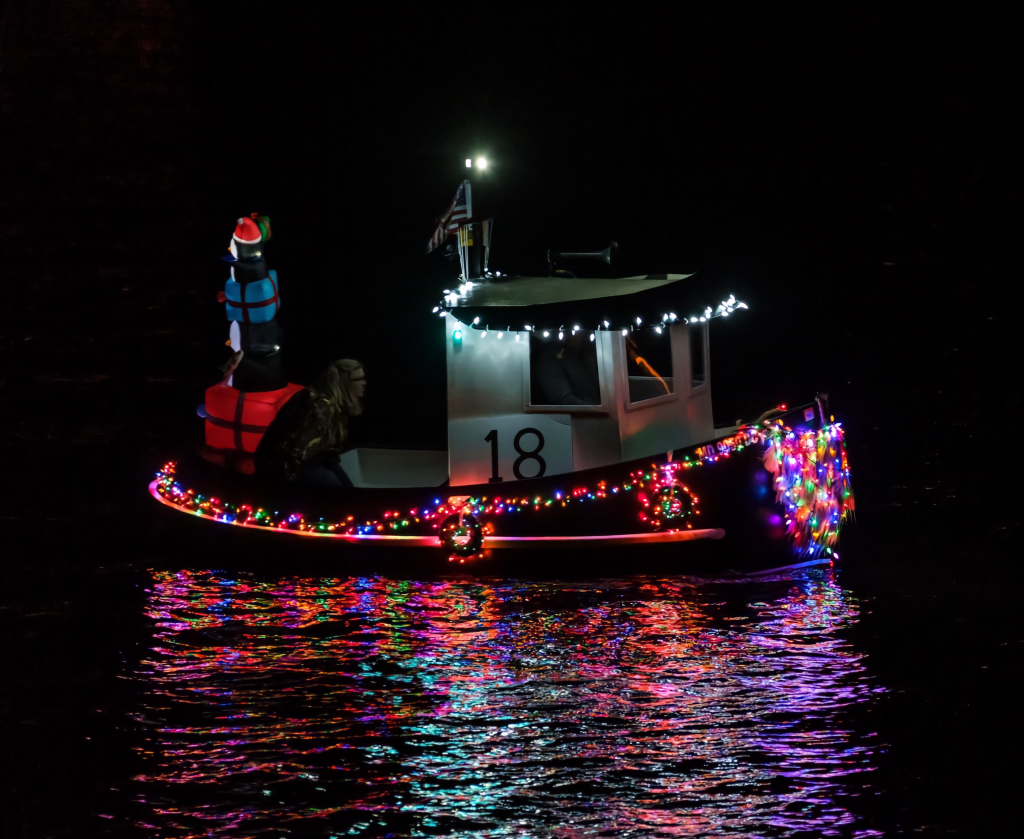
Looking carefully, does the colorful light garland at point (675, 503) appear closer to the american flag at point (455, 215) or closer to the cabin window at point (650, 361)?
the cabin window at point (650, 361)

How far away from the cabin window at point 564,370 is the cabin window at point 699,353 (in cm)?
94

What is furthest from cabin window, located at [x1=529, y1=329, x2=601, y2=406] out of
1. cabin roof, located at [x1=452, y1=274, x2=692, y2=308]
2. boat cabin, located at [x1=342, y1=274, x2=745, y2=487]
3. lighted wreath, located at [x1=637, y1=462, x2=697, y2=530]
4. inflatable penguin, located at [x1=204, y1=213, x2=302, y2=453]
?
inflatable penguin, located at [x1=204, y1=213, x2=302, y2=453]

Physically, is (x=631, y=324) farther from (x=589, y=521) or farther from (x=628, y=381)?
(x=589, y=521)

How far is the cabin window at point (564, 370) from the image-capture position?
10219 millimetres

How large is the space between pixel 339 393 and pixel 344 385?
0.10 metres

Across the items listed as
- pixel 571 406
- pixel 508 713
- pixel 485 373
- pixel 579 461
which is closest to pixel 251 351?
pixel 485 373

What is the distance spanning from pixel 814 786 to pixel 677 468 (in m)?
4.25

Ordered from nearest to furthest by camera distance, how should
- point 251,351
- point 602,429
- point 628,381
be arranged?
1. point 602,429
2. point 628,381
3. point 251,351

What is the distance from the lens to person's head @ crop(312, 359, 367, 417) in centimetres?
1063

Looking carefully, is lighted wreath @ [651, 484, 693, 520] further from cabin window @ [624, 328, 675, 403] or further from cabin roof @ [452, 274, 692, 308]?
cabin roof @ [452, 274, 692, 308]

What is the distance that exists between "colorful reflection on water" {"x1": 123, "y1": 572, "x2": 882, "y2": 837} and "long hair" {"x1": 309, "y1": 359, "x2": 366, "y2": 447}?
161 cm

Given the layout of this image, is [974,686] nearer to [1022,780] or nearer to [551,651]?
[1022,780]

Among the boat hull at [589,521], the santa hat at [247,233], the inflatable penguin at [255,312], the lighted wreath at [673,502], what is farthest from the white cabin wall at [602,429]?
the santa hat at [247,233]

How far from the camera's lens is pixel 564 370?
33.8 ft
